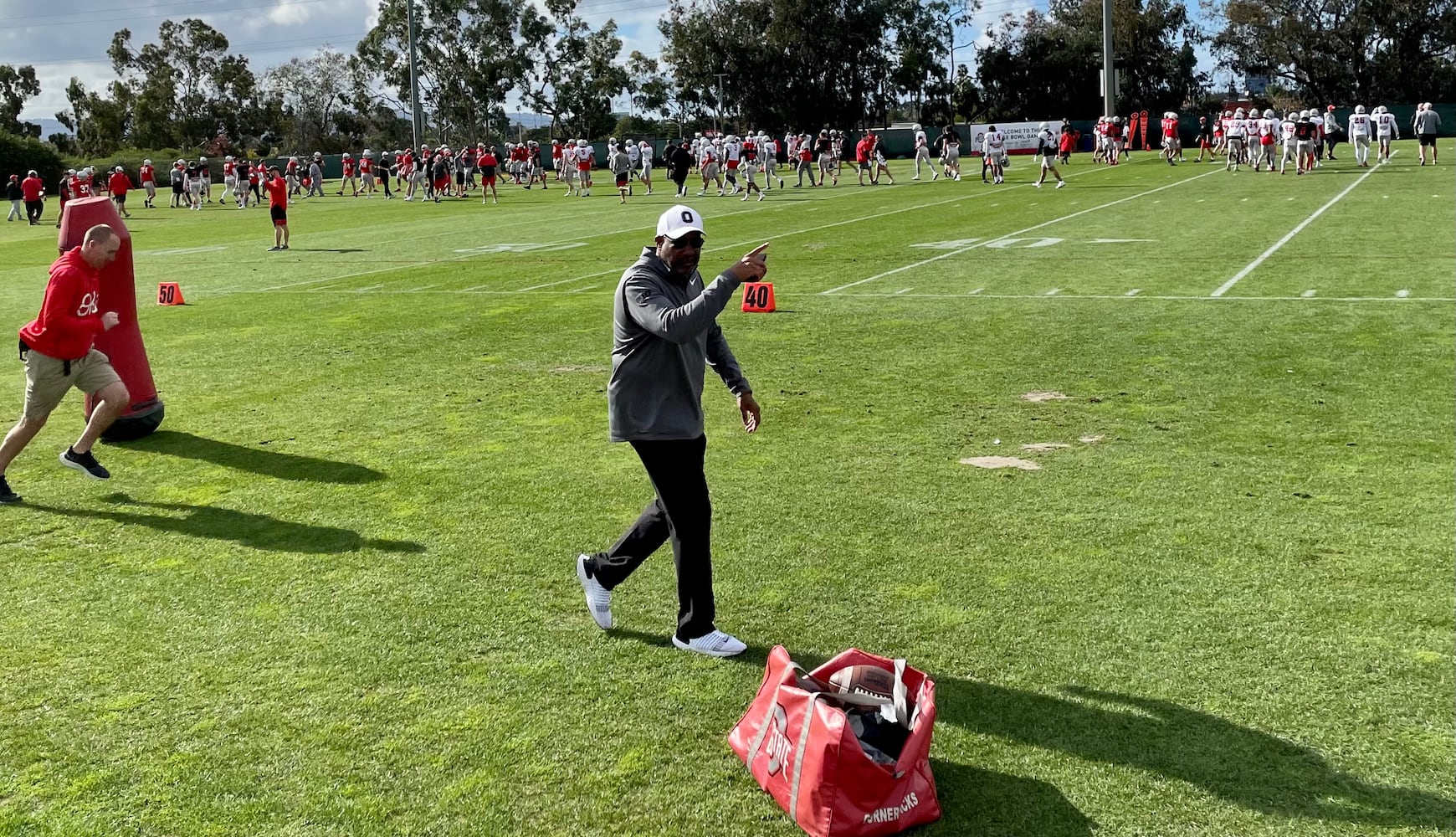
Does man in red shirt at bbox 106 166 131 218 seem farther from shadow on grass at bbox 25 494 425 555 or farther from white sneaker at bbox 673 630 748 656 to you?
white sneaker at bbox 673 630 748 656

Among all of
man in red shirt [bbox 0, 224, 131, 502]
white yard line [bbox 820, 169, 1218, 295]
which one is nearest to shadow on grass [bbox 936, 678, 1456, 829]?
man in red shirt [bbox 0, 224, 131, 502]

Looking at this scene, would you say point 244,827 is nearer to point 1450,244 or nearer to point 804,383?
point 804,383

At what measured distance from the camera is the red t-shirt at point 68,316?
27.0 ft

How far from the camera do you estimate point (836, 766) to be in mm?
4105

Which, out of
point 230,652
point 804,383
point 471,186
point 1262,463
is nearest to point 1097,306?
point 804,383

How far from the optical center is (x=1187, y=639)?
5.56m

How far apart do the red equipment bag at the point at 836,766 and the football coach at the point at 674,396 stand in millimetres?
1140

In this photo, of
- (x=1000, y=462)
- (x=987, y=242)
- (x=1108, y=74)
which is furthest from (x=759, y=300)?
(x=1108, y=74)

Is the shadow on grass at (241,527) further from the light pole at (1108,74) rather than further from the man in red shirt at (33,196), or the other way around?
the light pole at (1108,74)

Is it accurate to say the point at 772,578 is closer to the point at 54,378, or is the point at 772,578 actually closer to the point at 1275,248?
the point at 54,378

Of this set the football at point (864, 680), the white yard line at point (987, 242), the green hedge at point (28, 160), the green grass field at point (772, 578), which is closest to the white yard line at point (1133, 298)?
the green grass field at point (772, 578)

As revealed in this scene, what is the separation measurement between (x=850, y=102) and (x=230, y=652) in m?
84.6

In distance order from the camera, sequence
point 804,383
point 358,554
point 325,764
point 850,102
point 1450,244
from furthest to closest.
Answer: point 850,102
point 1450,244
point 804,383
point 358,554
point 325,764

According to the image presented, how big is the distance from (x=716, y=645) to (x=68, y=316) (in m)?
5.01
